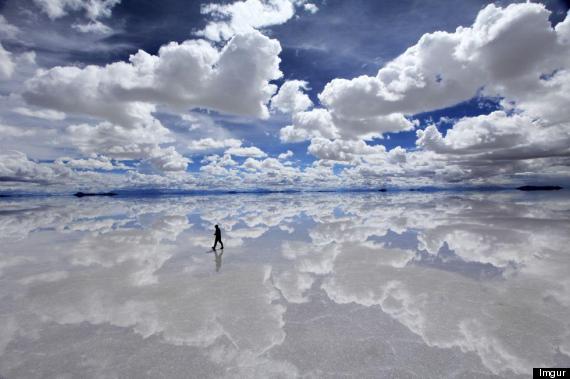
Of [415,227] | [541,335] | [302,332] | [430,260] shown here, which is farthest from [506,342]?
[415,227]

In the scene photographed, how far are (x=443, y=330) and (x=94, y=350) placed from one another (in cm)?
918

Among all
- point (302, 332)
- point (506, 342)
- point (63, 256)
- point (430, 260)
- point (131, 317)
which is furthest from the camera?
point (63, 256)

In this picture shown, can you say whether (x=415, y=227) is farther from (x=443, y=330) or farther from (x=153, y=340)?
(x=153, y=340)

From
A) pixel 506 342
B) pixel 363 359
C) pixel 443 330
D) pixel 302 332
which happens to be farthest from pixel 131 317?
pixel 506 342

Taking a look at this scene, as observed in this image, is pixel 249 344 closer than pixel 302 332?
Yes

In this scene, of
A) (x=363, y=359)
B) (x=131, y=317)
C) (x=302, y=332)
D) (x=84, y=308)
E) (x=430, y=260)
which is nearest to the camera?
(x=363, y=359)

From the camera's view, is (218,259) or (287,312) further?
(218,259)

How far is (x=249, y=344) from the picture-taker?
26.0 ft

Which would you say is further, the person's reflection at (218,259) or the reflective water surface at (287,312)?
the person's reflection at (218,259)

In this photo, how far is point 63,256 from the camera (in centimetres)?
1820

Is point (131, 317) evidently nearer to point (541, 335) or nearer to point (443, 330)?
point (443, 330)

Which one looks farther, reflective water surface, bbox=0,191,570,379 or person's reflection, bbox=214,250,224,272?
person's reflection, bbox=214,250,224,272

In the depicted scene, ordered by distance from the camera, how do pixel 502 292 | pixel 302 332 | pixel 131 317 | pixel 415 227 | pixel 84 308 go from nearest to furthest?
pixel 302 332, pixel 131 317, pixel 84 308, pixel 502 292, pixel 415 227

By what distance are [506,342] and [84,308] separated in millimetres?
12647
